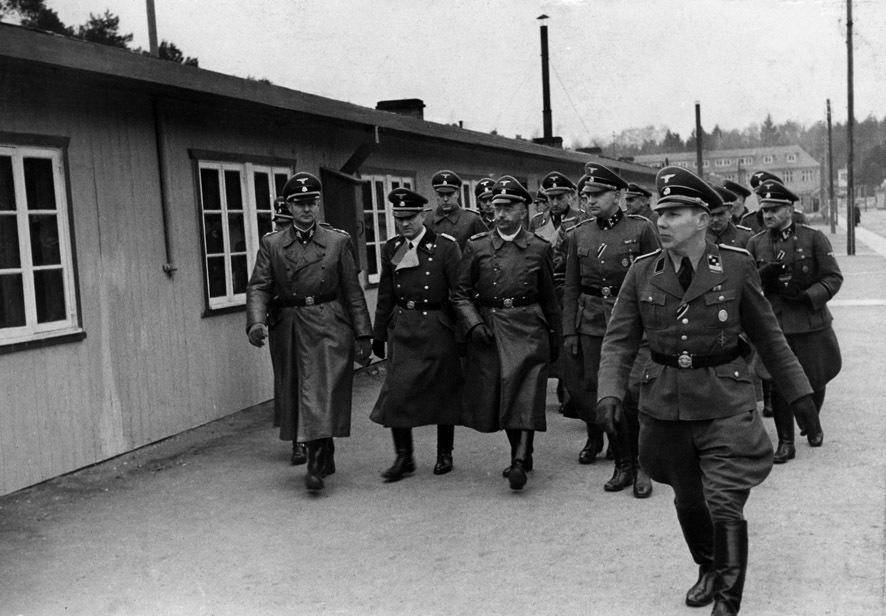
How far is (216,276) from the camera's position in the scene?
983 centimetres

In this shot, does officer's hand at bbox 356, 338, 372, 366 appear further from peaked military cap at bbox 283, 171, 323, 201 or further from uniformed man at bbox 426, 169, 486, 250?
uniformed man at bbox 426, 169, 486, 250

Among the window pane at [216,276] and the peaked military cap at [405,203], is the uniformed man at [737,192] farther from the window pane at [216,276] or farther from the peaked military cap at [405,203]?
the window pane at [216,276]

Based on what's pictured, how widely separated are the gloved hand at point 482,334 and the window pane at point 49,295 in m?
3.20

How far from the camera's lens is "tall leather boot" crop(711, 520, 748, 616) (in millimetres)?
4148

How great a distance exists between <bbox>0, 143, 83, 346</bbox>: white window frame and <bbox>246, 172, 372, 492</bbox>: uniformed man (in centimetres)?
159

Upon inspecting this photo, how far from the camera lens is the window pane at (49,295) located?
24.4 ft

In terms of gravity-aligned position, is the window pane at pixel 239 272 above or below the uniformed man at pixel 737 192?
below

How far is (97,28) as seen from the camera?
24.3m

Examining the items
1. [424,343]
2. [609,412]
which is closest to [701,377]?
[609,412]

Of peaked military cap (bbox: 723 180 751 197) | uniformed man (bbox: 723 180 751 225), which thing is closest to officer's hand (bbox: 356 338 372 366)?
uniformed man (bbox: 723 180 751 225)

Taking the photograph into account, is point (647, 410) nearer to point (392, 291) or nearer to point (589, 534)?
point (589, 534)

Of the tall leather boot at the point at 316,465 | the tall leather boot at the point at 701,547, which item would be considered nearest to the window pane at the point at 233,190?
the tall leather boot at the point at 316,465

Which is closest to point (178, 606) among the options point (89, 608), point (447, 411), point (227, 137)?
point (89, 608)

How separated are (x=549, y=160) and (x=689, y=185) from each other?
62.4 ft
